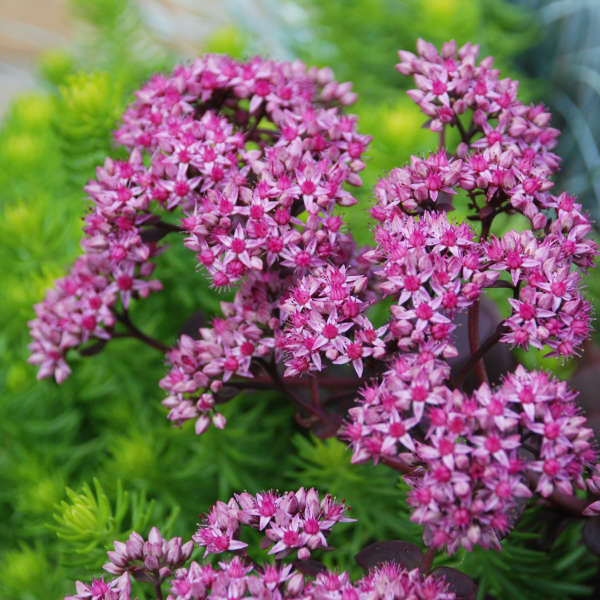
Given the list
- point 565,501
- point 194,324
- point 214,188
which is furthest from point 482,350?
point 194,324

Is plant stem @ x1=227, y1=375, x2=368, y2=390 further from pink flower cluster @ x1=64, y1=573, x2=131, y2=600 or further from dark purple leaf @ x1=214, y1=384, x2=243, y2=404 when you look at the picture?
pink flower cluster @ x1=64, y1=573, x2=131, y2=600

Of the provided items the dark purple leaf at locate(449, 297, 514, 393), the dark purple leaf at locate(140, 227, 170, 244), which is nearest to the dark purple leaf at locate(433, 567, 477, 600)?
the dark purple leaf at locate(449, 297, 514, 393)

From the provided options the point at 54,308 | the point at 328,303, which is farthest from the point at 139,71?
the point at 328,303

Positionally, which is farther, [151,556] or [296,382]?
[296,382]

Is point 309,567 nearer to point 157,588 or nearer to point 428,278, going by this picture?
point 157,588

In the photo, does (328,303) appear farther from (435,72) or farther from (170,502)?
(170,502)
